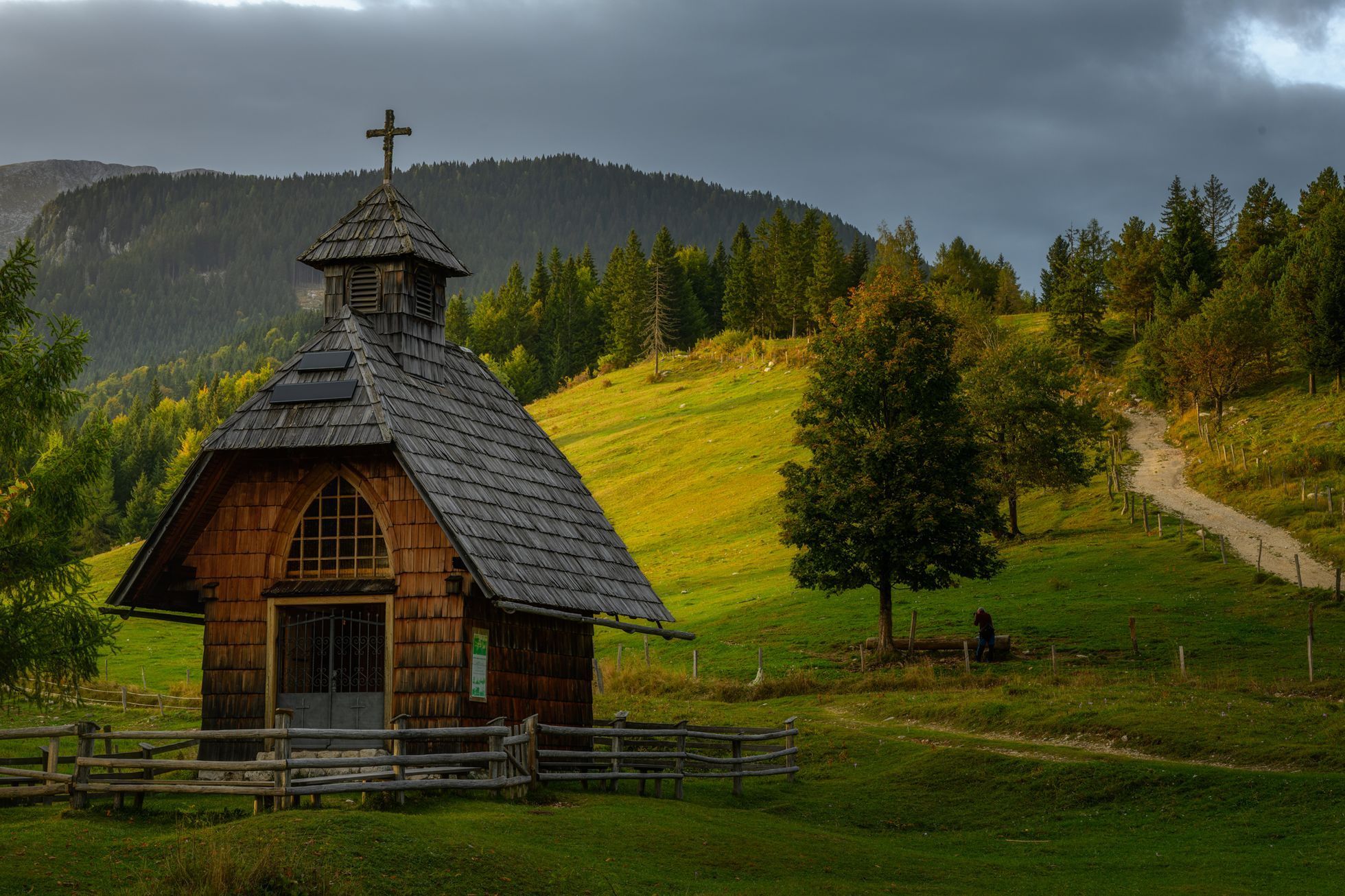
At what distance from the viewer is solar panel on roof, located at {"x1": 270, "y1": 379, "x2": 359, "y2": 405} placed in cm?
2298

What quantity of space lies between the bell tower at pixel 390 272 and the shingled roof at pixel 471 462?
0.48 meters

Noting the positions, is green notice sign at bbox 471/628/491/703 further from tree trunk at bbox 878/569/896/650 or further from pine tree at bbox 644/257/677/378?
pine tree at bbox 644/257/677/378

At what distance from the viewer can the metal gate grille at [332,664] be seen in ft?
74.8

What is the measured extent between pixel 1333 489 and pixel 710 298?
96.6 m

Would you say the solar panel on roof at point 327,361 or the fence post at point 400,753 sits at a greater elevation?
the solar panel on roof at point 327,361

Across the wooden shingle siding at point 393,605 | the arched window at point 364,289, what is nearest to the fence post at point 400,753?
the wooden shingle siding at point 393,605

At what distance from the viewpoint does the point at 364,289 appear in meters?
27.2

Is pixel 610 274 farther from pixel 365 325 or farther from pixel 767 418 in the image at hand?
pixel 365 325

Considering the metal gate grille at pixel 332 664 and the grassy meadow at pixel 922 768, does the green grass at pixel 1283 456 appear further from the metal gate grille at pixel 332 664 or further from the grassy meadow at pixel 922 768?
the metal gate grille at pixel 332 664

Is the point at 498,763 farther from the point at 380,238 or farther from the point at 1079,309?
the point at 1079,309

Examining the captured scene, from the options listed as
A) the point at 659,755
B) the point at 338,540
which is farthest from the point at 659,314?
the point at 659,755

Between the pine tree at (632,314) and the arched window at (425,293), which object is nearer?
the arched window at (425,293)

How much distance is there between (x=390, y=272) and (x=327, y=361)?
4011 mm

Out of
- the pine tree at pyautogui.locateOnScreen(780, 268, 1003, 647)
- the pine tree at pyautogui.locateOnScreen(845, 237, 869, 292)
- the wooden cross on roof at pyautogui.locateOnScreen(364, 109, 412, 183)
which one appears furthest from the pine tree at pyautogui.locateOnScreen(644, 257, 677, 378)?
the wooden cross on roof at pyautogui.locateOnScreen(364, 109, 412, 183)
